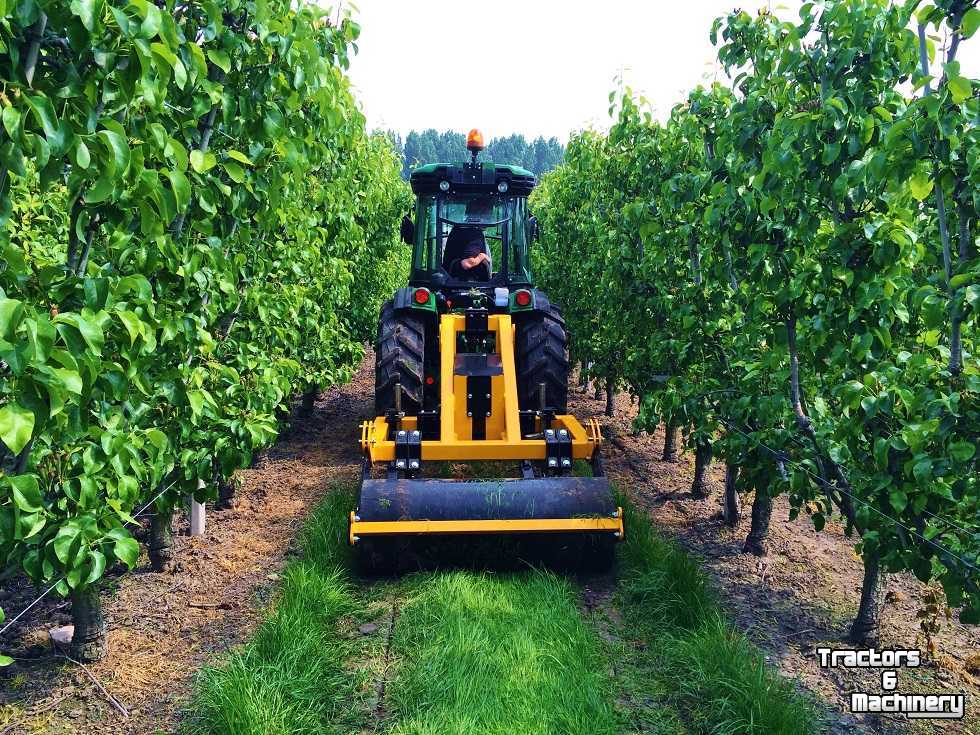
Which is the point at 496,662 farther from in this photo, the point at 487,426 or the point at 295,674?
the point at 487,426

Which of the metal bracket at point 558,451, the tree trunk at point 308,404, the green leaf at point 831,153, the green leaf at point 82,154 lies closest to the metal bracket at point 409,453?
the metal bracket at point 558,451

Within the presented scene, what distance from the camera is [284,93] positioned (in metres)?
3.22

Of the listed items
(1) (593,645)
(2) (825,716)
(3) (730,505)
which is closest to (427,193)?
(3) (730,505)

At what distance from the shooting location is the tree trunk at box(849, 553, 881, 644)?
384 centimetres

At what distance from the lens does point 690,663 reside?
142 inches

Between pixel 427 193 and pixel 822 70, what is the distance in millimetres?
4130

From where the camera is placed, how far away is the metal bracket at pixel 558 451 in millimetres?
4984

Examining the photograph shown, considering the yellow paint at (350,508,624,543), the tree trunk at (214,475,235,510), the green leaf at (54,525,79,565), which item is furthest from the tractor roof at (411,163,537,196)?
the green leaf at (54,525,79,565)

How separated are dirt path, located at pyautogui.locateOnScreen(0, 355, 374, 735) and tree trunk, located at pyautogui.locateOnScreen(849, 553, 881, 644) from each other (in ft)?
11.2

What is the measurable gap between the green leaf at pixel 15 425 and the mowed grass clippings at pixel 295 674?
201cm

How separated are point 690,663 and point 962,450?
1.81m

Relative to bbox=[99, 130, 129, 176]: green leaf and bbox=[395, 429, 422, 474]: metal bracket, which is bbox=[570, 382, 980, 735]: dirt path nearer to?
bbox=[395, 429, 422, 474]: metal bracket

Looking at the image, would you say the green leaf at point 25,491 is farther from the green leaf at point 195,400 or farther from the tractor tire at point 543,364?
the tractor tire at point 543,364

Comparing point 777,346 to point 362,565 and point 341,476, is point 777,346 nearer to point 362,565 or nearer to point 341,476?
point 362,565
